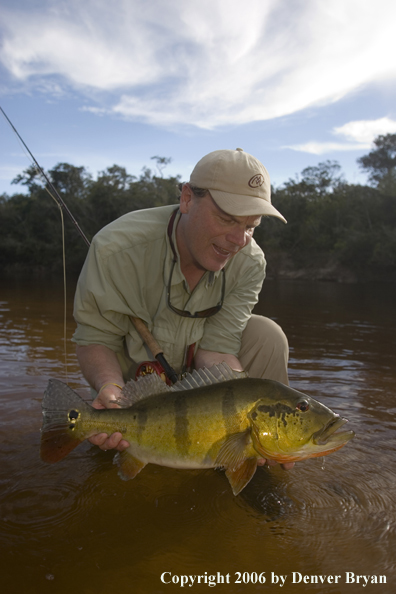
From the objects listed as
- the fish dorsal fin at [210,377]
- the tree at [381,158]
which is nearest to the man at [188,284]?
the fish dorsal fin at [210,377]

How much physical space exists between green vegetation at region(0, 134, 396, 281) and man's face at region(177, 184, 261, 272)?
32.5m

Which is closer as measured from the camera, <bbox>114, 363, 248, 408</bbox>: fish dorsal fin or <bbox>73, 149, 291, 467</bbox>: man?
<bbox>114, 363, 248, 408</bbox>: fish dorsal fin

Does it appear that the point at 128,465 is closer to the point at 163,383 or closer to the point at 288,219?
the point at 163,383

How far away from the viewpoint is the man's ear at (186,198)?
308cm

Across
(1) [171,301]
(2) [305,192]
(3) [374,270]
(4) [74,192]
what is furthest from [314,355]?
(4) [74,192]

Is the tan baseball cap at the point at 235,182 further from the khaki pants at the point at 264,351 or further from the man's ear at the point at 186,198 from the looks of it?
the khaki pants at the point at 264,351

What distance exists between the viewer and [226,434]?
230 centimetres

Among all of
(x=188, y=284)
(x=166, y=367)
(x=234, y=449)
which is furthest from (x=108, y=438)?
(x=188, y=284)

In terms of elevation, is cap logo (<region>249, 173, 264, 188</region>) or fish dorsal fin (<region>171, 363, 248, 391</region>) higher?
cap logo (<region>249, 173, 264, 188</region>)

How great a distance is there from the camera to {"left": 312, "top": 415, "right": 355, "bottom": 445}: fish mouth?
216 centimetres

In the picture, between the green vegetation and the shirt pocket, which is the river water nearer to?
the shirt pocket

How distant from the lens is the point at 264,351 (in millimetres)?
3508

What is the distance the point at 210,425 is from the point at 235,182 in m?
1.49

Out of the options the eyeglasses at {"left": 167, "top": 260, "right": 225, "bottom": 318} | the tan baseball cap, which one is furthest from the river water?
the tan baseball cap
